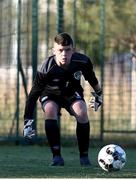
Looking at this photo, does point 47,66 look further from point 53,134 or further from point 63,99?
point 53,134

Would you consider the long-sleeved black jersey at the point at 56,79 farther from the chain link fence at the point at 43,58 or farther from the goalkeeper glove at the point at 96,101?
the chain link fence at the point at 43,58

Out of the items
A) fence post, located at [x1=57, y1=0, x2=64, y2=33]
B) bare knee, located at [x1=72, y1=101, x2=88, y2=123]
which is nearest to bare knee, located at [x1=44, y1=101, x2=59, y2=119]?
bare knee, located at [x1=72, y1=101, x2=88, y2=123]

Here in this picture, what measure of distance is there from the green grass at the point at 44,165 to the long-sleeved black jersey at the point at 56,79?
729mm

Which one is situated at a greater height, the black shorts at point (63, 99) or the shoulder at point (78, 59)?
the shoulder at point (78, 59)

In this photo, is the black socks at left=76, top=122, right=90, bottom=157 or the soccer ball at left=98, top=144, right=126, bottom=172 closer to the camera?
the soccer ball at left=98, top=144, right=126, bottom=172

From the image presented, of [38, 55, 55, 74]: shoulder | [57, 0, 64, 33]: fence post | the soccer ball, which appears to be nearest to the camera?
the soccer ball

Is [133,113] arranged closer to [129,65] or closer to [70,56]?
[129,65]

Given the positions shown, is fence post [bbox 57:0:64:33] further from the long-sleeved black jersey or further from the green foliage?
the long-sleeved black jersey

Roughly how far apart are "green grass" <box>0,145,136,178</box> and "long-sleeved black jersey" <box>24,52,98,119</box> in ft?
2.39

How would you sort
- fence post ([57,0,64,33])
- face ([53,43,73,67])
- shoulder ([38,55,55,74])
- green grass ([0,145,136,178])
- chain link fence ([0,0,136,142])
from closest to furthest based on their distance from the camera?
green grass ([0,145,136,178])
face ([53,43,73,67])
shoulder ([38,55,55,74])
chain link fence ([0,0,136,142])
fence post ([57,0,64,33])

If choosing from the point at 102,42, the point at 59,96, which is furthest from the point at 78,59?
the point at 102,42

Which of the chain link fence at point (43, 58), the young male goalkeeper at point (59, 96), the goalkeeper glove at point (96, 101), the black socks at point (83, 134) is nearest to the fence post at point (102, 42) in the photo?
the chain link fence at point (43, 58)

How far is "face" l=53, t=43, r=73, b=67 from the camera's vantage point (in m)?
8.73

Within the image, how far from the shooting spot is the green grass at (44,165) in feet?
25.0
